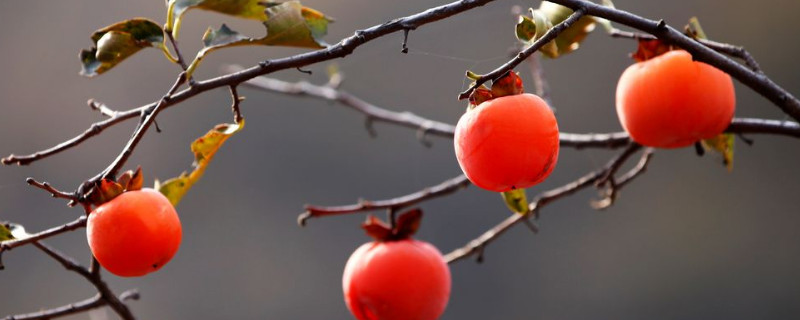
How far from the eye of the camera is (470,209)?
2426mm

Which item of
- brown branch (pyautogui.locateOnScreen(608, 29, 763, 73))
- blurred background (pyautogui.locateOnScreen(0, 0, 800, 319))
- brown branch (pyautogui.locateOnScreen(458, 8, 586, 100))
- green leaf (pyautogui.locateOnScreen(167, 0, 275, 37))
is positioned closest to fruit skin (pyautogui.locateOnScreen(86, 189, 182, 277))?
green leaf (pyautogui.locateOnScreen(167, 0, 275, 37))

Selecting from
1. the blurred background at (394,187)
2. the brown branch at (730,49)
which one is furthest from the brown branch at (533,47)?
the blurred background at (394,187)

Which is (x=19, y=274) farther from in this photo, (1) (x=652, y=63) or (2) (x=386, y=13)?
(1) (x=652, y=63)

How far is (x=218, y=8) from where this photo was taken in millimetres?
609

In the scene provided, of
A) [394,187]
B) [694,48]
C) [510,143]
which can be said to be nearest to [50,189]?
[510,143]

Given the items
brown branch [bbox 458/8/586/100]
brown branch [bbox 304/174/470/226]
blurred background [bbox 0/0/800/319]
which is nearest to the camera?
brown branch [bbox 458/8/586/100]

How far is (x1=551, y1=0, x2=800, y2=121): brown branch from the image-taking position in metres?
0.47

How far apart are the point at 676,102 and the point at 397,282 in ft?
0.92

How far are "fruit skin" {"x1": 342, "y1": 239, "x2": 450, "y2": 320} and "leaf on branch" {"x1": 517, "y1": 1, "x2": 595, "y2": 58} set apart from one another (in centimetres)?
22

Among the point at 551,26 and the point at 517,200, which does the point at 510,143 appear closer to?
the point at 551,26

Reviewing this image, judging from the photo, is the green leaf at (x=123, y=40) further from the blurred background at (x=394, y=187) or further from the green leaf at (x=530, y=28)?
the blurred background at (x=394, y=187)

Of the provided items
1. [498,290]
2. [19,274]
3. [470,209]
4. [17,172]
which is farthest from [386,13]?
[19,274]

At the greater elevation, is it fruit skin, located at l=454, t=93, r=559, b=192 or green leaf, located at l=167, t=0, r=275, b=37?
green leaf, located at l=167, t=0, r=275, b=37

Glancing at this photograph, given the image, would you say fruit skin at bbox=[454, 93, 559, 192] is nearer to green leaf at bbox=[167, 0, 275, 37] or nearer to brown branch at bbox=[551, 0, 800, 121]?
brown branch at bbox=[551, 0, 800, 121]
